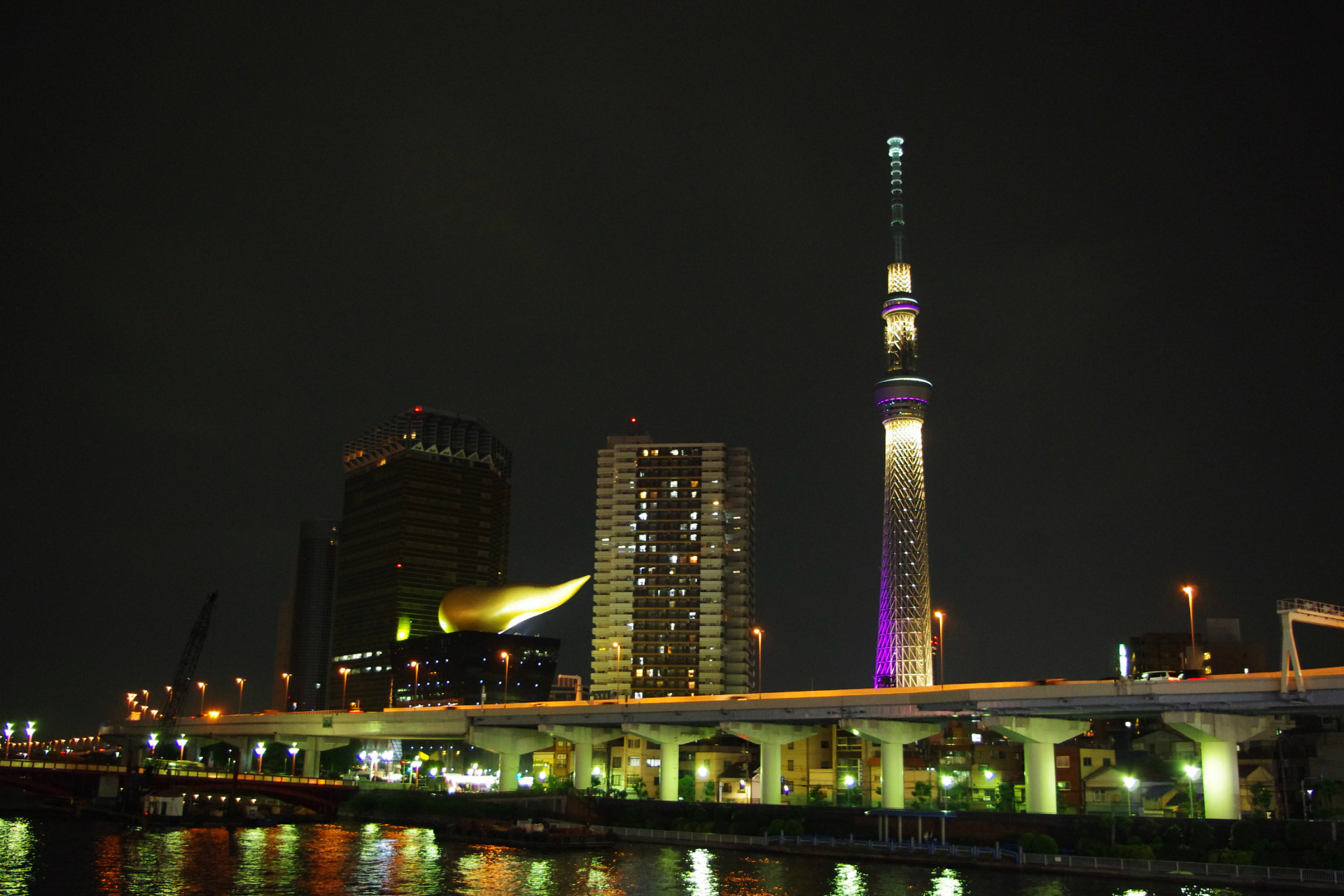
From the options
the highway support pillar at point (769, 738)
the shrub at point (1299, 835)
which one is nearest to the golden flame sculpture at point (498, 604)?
the highway support pillar at point (769, 738)

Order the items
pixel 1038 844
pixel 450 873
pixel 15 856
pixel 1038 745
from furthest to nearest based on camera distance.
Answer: pixel 1038 745 < pixel 15 856 < pixel 1038 844 < pixel 450 873

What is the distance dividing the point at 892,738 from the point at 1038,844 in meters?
17.6

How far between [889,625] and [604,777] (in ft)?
153

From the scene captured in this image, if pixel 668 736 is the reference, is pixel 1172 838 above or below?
below

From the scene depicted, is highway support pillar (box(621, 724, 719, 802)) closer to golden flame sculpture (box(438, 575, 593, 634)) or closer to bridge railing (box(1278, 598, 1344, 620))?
bridge railing (box(1278, 598, 1344, 620))

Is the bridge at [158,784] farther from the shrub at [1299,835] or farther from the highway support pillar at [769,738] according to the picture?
the shrub at [1299,835]

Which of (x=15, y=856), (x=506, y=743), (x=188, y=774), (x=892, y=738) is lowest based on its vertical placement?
(x=15, y=856)

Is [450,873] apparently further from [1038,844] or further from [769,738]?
[769,738]

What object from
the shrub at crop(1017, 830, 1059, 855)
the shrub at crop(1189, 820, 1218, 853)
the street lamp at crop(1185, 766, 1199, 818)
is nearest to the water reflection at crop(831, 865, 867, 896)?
the shrub at crop(1017, 830, 1059, 855)

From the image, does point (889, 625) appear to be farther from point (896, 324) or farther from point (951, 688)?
point (951, 688)

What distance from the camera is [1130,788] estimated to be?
79312 millimetres

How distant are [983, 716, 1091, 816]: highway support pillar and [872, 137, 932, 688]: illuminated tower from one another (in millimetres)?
72358

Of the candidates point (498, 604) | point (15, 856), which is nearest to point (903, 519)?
point (498, 604)

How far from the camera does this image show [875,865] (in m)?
64.4
